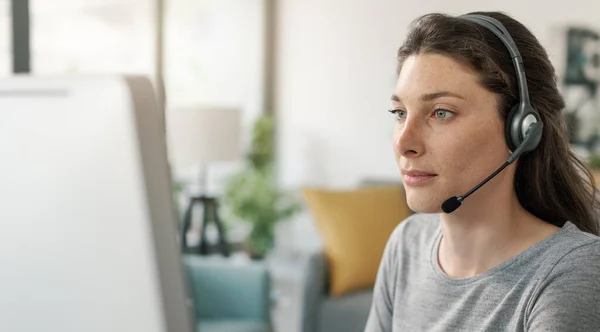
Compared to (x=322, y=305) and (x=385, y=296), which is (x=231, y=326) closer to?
(x=322, y=305)

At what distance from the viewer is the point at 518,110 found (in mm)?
1073

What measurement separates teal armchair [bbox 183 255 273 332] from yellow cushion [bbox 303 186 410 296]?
39 centimetres

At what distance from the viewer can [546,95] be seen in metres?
1.13

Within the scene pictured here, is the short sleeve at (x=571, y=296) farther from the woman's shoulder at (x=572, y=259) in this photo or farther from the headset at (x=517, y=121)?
the headset at (x=517, y=121)

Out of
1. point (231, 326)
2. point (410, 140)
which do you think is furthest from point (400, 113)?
point (231, 326)

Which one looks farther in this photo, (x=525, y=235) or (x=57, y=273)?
(x=525, y=235)

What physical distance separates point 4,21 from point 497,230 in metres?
2.74

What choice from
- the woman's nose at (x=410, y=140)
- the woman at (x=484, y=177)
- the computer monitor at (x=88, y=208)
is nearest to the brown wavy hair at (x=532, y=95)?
the woman at (x=484, y=177)

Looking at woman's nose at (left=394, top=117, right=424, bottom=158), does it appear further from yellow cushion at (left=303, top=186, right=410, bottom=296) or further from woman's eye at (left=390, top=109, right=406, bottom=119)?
yellow cushion at (left=303, top=186, right=410, bottom=296)

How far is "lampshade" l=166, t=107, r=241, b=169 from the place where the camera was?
157 inches

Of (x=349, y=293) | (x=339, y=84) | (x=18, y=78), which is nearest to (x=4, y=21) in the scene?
(x=349, y=293)

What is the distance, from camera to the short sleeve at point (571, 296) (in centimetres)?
93

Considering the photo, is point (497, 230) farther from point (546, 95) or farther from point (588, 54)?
point (588, 54)

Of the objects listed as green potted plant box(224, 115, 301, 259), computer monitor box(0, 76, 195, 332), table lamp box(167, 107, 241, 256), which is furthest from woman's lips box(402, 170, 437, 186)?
green potted plant box(224, 115, 301, 259)
